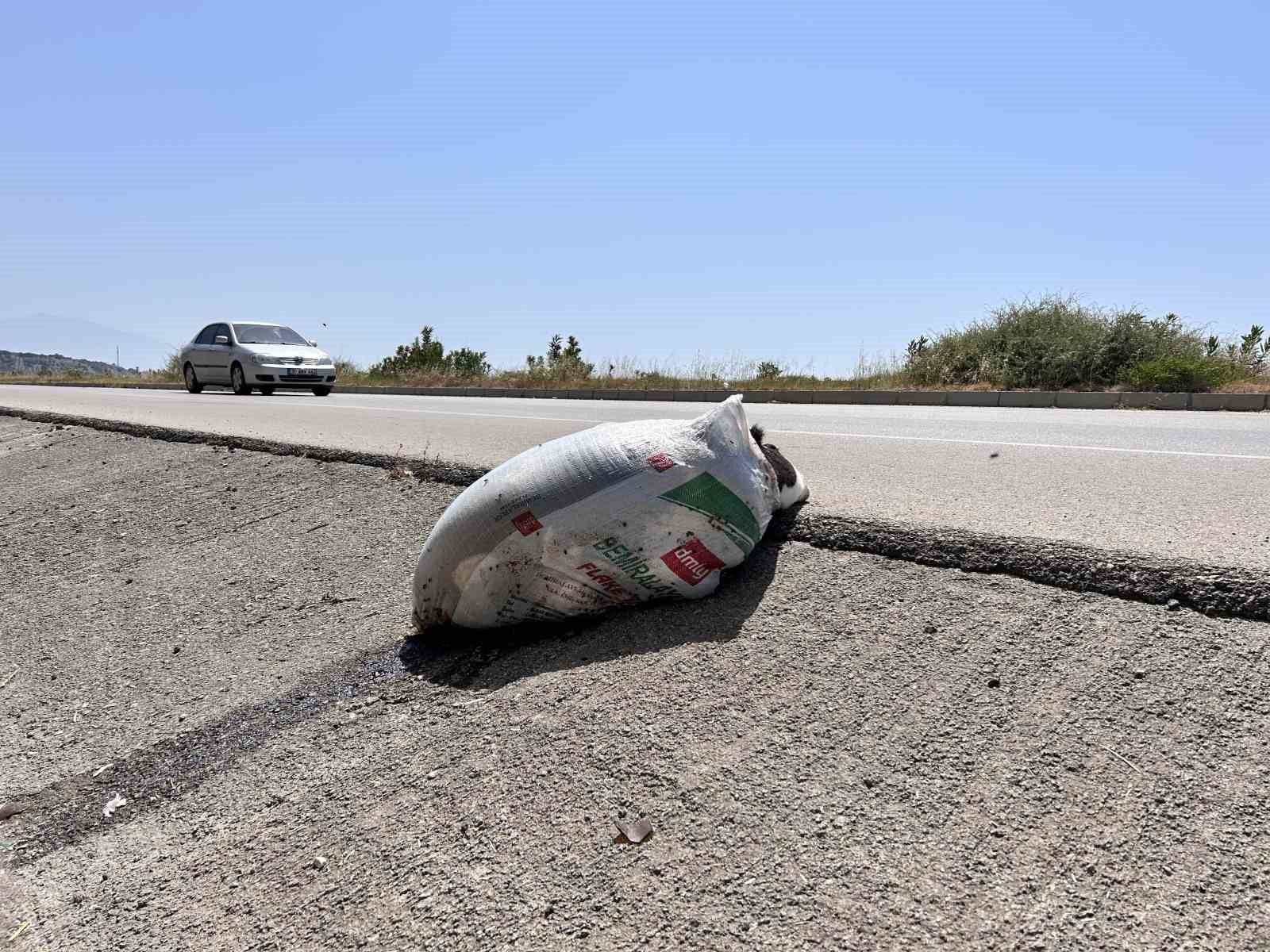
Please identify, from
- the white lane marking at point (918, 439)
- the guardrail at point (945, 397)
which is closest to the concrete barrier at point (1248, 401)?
the guardrail at point (945, 397)

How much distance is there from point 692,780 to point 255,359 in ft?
50.7

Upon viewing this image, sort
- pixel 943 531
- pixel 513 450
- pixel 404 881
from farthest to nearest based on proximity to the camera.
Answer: pixel 513 450
pixel 943 531
pixel 404 881

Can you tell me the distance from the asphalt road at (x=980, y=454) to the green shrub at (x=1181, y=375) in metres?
2.79

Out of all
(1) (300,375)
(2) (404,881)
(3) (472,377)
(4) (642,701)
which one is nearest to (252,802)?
(2) (404,881)

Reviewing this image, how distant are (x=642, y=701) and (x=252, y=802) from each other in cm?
117

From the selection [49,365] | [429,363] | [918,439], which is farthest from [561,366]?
[49,365]

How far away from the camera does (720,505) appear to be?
2.98m

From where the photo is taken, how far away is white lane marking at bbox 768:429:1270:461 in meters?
5.37

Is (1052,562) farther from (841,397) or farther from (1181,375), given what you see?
(841,397)

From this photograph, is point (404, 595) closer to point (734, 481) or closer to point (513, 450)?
point (734, 481)

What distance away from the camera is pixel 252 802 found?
2.57m

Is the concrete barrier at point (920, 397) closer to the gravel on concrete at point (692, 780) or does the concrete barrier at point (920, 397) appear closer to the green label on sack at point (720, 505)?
the green label on sack at point (720, 505)

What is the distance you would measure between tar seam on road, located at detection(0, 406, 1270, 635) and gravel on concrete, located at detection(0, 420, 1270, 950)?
2.8 inches

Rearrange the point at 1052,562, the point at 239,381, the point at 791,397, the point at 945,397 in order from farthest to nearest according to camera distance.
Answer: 1. the point at 239,381
2. the point at 791,397
3. the point at 945,397
4. the point at 1052,562
